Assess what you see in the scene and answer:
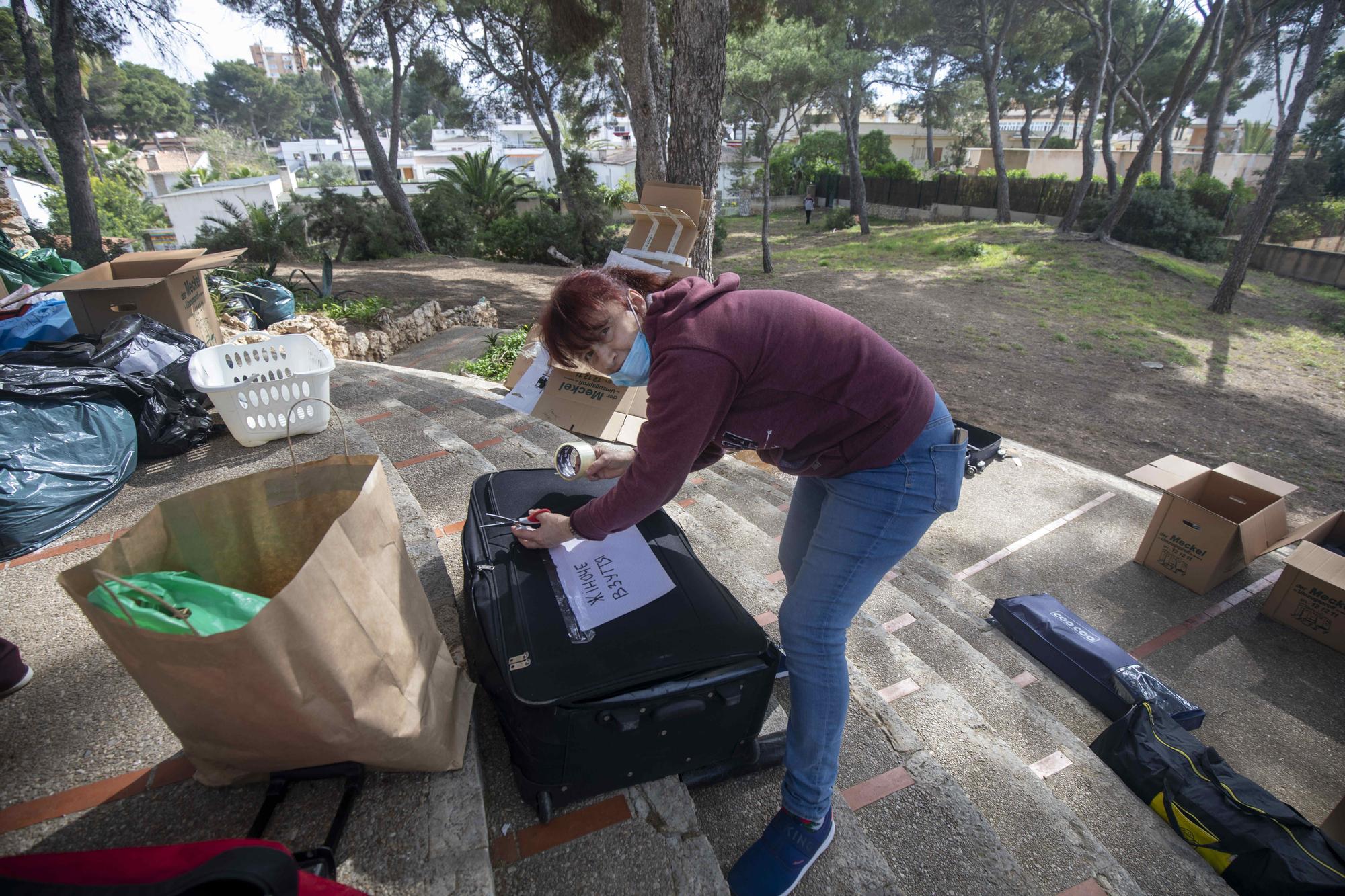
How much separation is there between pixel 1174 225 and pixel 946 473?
1669 cm

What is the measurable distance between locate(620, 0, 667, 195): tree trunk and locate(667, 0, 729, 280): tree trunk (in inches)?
20.1

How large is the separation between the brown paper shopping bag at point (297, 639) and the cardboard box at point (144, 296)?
258 centimetres

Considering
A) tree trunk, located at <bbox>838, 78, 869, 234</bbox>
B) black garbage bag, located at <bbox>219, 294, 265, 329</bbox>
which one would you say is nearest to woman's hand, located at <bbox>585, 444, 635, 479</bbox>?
black garbage bag, located at <bbox>219, 294, 265, 329</bbox>

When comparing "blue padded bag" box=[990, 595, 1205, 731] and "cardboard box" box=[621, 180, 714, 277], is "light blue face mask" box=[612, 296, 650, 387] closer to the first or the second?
"blue padded bag" box=[990, 595, 1205, 731]

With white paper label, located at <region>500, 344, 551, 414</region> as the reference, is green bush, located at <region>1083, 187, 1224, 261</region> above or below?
above

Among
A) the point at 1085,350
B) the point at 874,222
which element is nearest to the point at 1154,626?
the point at 1085,350

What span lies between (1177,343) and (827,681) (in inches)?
358

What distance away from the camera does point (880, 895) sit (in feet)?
4.19

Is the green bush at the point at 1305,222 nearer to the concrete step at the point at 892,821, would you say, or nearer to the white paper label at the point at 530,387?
the white paper label at the point at 530,387

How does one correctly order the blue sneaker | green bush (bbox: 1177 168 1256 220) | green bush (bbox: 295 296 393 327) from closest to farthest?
the blue sneaker
green bush (bbox: 295 296 393 327)
green bush (bbox: 1177 168 1256 220)

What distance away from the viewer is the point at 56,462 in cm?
214

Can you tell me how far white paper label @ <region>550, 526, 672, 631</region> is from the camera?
4.54 feet

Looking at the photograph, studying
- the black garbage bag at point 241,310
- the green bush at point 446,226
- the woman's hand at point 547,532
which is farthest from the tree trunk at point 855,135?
the woman's hand at point 547,532

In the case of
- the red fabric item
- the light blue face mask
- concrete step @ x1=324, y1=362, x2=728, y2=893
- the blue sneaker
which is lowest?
the blue sneaker
